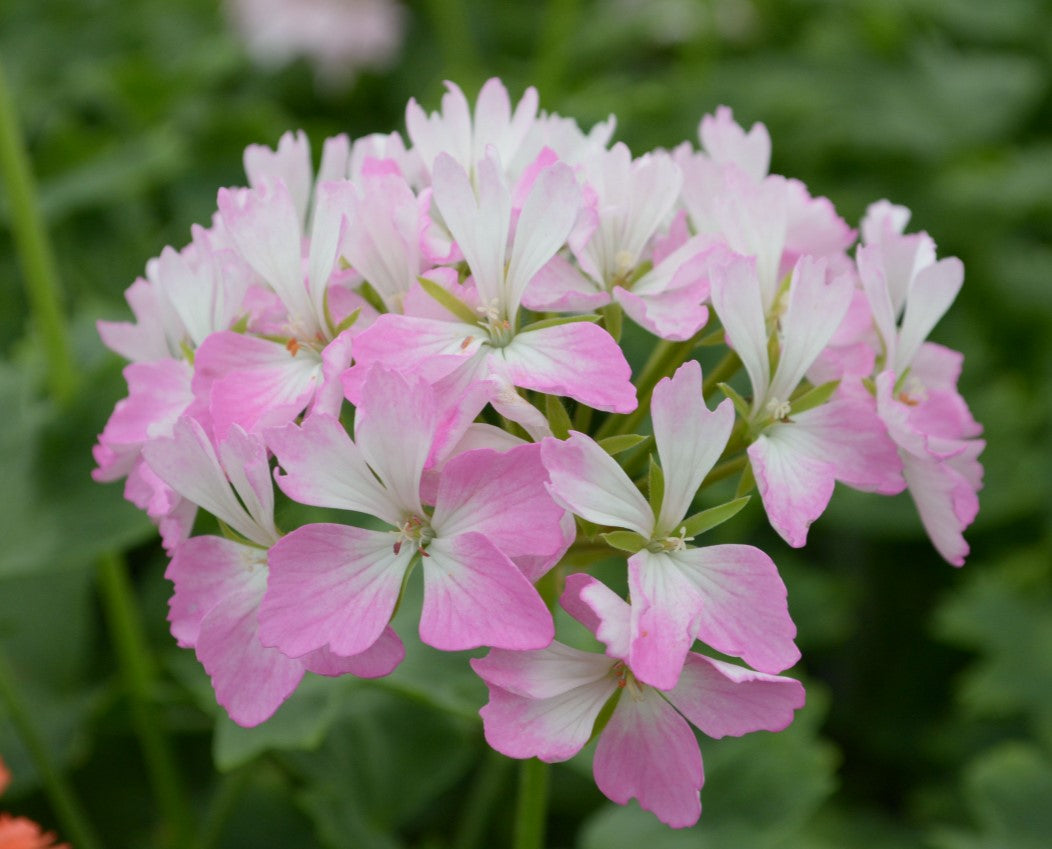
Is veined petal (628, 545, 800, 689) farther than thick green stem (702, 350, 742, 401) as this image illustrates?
No

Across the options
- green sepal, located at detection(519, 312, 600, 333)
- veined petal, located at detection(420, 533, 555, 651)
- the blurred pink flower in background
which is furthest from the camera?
the blurred pink flower in background

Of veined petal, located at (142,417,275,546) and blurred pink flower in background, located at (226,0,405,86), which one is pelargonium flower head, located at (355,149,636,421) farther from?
blurred pink flower in background, located at (226,0,405,86)

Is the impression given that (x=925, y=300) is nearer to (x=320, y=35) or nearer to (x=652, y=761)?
(x=652, y=761)

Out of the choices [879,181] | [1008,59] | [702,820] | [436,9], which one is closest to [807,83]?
[879,181]

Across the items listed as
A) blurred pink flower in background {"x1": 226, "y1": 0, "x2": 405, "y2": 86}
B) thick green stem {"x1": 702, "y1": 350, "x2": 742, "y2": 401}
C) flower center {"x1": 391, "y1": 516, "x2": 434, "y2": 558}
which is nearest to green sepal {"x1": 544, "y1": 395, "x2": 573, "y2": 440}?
flower center {"x1": 391, "y1": 516, "x2": 434, "y2": 558}

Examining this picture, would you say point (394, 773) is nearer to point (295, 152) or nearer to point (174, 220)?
point (295, 152)
